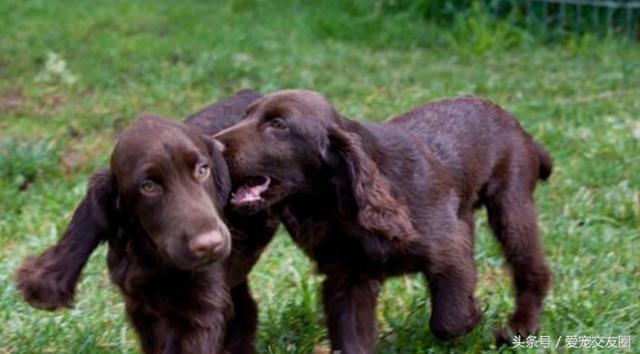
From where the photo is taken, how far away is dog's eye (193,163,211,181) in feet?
12.5

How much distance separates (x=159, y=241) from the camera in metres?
3.80

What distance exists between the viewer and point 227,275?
4371 millimetres

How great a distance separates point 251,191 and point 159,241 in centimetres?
46

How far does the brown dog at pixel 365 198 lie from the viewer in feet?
13.9

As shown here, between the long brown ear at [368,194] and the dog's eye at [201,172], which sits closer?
the dog's eye at [201,172]

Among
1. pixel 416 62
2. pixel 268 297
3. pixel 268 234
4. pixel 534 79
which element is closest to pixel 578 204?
pixel 268 297

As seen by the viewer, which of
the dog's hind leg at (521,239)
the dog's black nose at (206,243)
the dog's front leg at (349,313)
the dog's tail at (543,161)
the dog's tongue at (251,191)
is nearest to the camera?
the dog's black nose at (206,243)

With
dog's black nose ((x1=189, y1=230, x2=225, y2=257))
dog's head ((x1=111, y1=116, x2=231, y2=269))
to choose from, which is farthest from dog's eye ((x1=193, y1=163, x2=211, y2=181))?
dog's black nose ((x1=189, y1=230, x2=225, y2=257))

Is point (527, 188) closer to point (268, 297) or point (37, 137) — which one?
point (268, 297)

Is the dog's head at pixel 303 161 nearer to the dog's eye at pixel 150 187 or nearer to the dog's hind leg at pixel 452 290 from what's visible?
the dog's hind leg at pixel 452 290

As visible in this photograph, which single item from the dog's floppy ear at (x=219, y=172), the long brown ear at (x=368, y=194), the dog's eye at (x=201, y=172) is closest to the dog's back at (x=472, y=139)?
A: the long brown ear at (x=368, y=194)

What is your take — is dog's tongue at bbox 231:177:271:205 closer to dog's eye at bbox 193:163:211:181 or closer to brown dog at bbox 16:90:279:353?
brown dog at bbox 16:90:279:353

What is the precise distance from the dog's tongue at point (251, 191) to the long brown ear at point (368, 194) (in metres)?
0.27

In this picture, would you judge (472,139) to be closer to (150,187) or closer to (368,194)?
(368,194)
